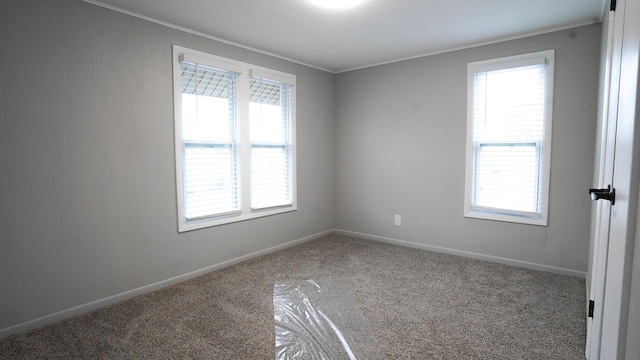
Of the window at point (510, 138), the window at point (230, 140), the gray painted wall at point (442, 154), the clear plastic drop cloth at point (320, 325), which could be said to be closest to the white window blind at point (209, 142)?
the window at point (230, 140)

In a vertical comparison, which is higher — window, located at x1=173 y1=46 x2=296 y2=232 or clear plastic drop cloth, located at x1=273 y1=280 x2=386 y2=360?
window, located at x1=173 y1=46 x2=296 y2=232

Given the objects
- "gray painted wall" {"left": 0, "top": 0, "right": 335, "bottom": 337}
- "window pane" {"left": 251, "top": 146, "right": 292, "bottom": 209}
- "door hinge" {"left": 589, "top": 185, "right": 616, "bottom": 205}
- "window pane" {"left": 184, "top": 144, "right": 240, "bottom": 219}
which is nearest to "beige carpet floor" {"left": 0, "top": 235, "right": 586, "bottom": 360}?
"gray painted wall" {"left": 0, "top": 0, "right": 335, "bottom": 337}

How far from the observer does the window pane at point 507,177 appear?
3.64 meters

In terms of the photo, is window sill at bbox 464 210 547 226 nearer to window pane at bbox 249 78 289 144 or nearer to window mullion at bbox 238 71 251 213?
window pane at bbox 249 78 289 144

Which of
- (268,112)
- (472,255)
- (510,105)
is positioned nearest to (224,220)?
(268,112)

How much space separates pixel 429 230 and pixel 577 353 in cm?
228

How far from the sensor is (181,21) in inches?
125

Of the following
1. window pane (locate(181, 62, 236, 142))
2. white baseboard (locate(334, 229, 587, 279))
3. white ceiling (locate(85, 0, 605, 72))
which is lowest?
white baseboard (locate(334, 229, 587, 279))

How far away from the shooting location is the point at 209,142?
3.58 m

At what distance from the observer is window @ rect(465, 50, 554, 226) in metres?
3.54

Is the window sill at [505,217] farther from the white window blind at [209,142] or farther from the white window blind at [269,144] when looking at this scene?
the white window blind at [209,142]

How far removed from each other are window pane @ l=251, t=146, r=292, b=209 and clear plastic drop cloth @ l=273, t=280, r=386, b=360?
1253 millimetres

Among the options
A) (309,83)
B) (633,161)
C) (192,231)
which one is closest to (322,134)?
(309,83)

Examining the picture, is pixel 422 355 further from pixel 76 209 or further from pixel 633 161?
pixel 76 209
